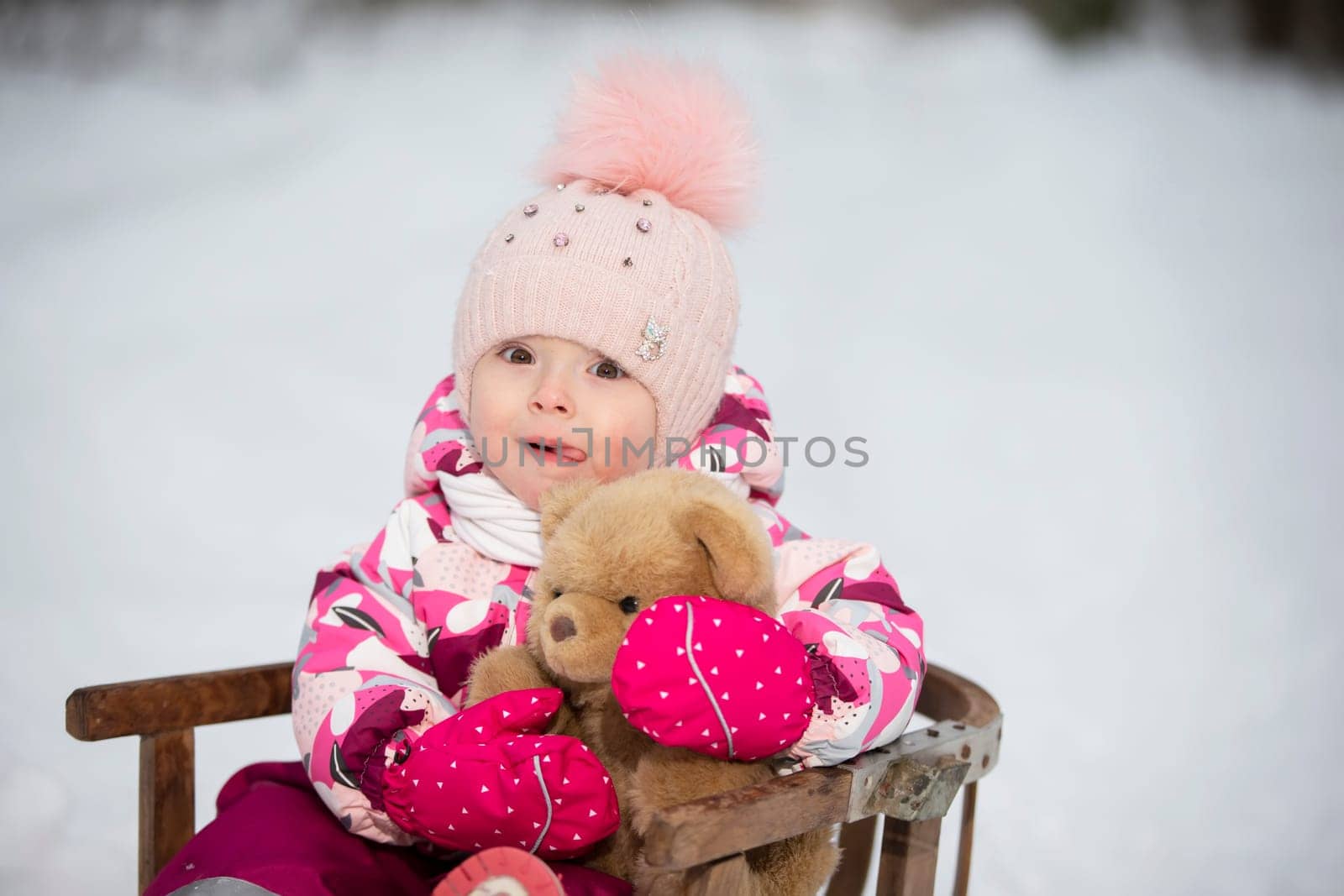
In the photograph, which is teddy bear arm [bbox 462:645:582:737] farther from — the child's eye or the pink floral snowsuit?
the child's eye

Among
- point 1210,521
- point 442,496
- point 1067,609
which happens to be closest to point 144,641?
point 442,496

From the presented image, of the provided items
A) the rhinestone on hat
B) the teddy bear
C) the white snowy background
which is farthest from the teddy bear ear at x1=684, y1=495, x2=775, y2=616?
the white snowy background

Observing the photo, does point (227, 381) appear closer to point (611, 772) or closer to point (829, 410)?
point (829, 410)

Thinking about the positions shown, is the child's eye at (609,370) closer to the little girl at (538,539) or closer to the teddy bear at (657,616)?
the little girl at (538,539)

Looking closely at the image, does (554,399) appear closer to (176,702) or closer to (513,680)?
(513,680)

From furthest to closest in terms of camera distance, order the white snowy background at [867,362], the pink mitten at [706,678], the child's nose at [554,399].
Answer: the white snowy background at [867,362] → the child's nose at [554,399] → the pink mitten at [706,678]

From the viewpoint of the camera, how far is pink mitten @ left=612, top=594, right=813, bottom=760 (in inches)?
29.3

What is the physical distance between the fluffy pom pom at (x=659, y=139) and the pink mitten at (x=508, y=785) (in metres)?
0.45

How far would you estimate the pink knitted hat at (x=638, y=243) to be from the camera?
990 millimetres

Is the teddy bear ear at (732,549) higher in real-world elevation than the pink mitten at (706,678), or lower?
higher

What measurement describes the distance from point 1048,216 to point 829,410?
1007 millimetres

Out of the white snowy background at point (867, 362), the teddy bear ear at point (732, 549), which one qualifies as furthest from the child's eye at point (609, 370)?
the white snowy background at point (867, 362)

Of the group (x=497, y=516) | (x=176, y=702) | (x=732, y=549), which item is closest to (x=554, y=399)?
(x=497, y=516)

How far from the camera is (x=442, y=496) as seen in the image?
1159 mm
